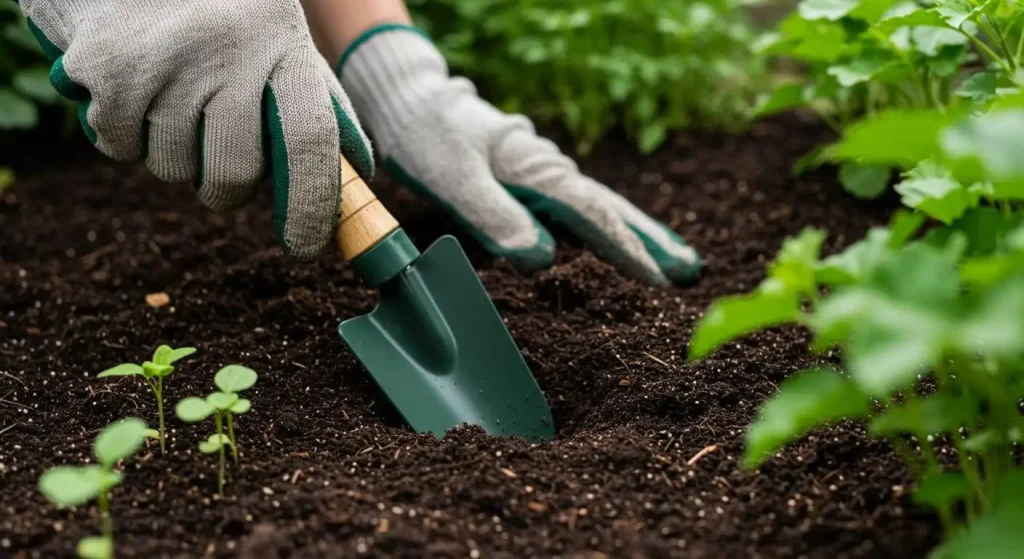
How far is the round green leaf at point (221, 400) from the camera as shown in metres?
1.24

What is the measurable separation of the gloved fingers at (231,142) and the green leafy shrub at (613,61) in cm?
123

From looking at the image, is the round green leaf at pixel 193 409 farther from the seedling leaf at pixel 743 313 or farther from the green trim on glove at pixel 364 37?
the green trim on glove at pixel 364 37

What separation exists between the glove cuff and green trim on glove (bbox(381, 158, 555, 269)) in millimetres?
110

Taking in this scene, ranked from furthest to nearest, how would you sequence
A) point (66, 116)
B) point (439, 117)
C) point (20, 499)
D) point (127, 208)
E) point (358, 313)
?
point (66, 116) < point (127, 208) < point (439, 117) < point (358, 313) < point (20, 499)

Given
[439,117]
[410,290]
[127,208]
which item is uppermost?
[439,117]

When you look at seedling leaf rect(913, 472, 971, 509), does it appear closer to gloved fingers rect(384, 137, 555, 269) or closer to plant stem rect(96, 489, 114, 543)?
plant stem rect(96, 489, 114, 543)

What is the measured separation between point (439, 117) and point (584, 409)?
28.8 inches

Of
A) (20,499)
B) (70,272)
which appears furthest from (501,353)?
(70,272)

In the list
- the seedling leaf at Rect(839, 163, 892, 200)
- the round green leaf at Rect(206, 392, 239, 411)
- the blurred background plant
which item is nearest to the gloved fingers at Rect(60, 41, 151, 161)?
the round green leaf at Rect(206, 392, 239, 411)

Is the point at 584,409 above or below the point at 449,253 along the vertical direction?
below

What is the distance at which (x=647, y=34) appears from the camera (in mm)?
2906

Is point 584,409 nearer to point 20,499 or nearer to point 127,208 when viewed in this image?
point 20,499

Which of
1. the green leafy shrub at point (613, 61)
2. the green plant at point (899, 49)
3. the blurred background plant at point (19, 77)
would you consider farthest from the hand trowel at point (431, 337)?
the blurred background plant at point (19, 77)

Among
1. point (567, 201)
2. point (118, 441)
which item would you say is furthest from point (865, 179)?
point (118, 441)
